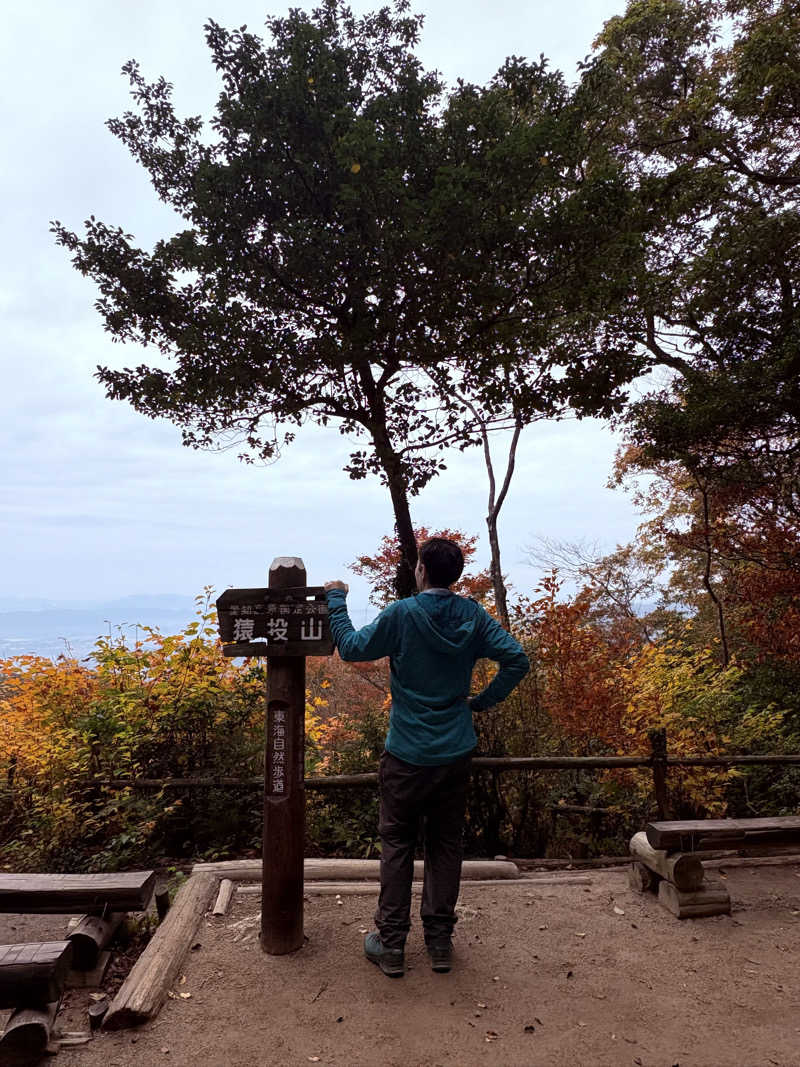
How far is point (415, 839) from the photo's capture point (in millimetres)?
3414

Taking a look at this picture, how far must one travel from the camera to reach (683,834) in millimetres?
4188

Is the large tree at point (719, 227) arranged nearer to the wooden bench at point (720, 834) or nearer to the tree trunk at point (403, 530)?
the tree trunk at point (403, 530)

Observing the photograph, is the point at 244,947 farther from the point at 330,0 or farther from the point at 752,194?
the point at 752,194

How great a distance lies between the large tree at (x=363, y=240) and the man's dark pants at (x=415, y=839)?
3.99 m

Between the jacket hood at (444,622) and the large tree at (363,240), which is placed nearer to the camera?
the jacket hood at (444,622)

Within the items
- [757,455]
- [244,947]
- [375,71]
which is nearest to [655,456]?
[757,455]

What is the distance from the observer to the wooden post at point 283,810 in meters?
3.58

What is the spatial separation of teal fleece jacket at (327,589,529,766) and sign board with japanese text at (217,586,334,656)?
23cm

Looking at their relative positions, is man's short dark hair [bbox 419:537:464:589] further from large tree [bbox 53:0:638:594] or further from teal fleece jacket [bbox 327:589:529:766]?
large tree [bbox 53:0:638:594]

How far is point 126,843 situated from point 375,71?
7877mm

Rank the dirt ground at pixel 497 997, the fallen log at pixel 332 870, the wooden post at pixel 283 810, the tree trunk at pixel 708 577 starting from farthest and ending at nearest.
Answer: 1. the tree trunk at pixel 708 577
2. the fallen log at pixel 332 870
3. the wooden post at pixel 283 810
4. the dirt ground at pixel 497 997

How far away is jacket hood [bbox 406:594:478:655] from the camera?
331 cm

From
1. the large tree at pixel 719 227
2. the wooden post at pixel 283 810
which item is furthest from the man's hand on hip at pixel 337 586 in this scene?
the large tree at pixel 719 227

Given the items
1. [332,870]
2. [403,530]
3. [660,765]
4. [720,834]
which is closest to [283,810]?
[332,870]
